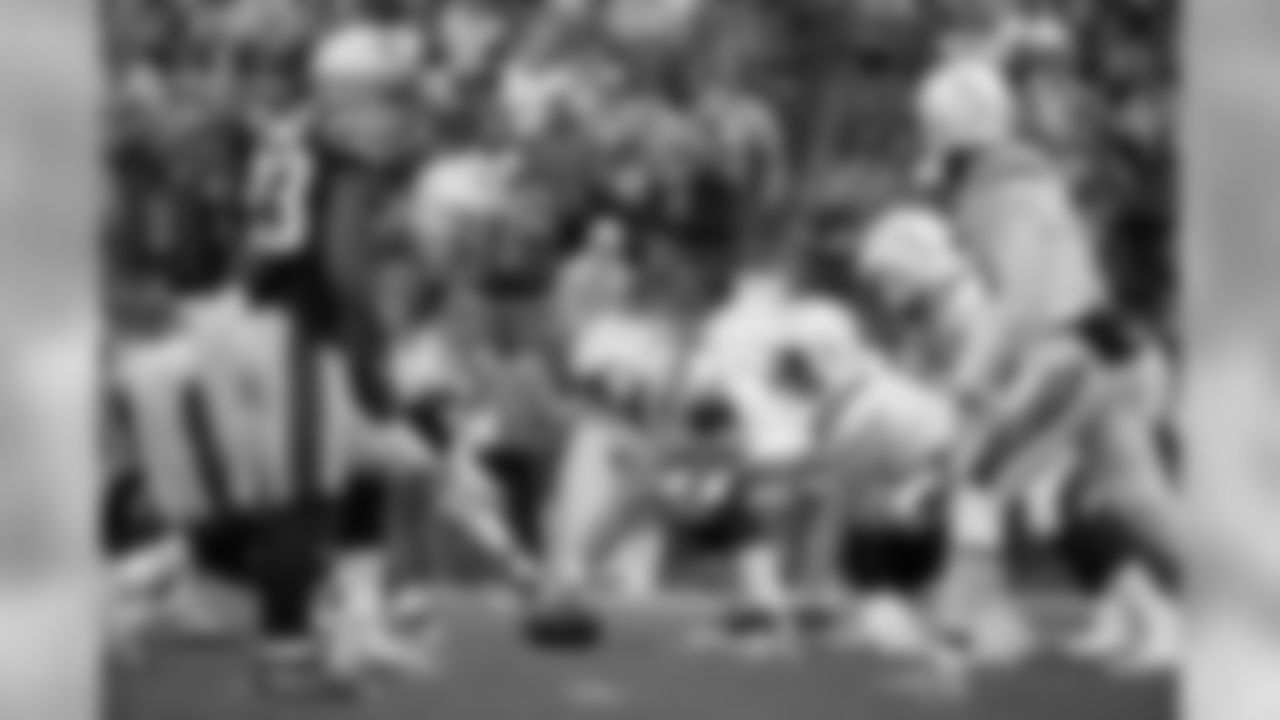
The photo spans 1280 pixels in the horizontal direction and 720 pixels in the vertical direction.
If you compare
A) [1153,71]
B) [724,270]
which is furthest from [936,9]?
[724,270]

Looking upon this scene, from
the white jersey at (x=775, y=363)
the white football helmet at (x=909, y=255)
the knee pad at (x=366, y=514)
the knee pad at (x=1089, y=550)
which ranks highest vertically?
the white football helmet at (x=909, y=255)

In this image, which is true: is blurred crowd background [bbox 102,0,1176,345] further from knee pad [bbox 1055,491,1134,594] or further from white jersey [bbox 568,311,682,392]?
knee pad [bbox 1055,491,1134,594]

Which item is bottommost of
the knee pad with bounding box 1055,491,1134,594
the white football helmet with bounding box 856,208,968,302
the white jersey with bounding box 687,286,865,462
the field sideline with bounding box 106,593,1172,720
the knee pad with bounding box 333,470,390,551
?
the field sideline with bounding box 106,593,1172,720

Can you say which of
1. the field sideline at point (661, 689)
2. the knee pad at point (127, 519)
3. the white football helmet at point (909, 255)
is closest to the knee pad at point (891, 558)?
the field sideline at point (661, 689)

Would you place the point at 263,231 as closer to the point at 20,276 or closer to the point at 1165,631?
the point at 20,276

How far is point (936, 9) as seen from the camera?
276cm

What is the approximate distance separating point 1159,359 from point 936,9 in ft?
2.18

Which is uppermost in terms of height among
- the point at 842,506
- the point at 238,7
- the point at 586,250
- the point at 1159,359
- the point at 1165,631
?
the point at 238,7

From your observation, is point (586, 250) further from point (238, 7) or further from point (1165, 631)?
point (1165, 631)

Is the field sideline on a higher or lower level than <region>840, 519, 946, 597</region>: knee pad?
lower

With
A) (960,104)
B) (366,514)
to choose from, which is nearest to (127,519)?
(366,514)

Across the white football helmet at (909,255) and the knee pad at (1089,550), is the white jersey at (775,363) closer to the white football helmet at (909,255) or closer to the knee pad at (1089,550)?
the white football helmet at (909,255)

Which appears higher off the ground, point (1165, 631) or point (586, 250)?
point (586, 250)

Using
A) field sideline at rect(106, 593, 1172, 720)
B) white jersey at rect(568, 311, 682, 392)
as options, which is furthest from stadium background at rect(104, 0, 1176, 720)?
white jersey at rect(568, 311, 682, 392)
